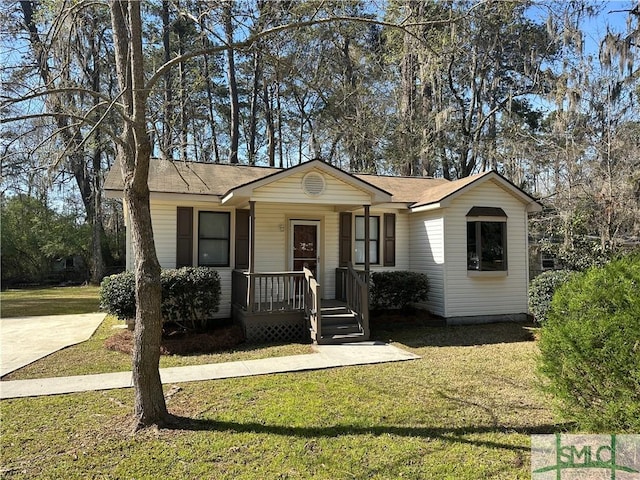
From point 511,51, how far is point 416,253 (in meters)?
14.8

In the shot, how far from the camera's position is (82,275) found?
24.2 m

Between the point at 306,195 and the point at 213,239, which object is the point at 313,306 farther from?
the point at 213,239

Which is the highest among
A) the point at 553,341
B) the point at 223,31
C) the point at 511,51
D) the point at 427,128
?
the point at 511,51

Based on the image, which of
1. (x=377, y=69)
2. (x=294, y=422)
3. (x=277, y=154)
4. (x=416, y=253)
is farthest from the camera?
(x=277, y=154)

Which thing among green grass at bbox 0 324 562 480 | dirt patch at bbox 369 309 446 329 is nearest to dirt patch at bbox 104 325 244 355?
green grass at bbox 0 324 562 480

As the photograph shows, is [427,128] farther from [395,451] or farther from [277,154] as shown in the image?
[395,451]

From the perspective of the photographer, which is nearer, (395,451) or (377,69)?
(395,451)

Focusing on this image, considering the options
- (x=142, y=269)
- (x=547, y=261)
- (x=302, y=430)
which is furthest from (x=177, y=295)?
(x=547, y=261)

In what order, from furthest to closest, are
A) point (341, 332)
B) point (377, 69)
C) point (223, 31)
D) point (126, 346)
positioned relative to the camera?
point (377, 69)
point (341, 332)
point (126, 346)
point (223, 31)

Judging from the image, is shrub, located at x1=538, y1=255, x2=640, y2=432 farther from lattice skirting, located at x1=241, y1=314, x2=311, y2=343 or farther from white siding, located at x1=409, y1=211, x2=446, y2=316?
white siding, located at x1=409, y1=211, x2=446, y2=316

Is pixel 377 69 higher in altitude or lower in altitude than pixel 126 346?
higher

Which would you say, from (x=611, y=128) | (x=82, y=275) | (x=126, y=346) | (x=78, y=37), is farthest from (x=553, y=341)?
(x=82, y=275)

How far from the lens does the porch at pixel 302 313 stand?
27.8ft

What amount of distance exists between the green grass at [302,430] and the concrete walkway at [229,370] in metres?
0.30
